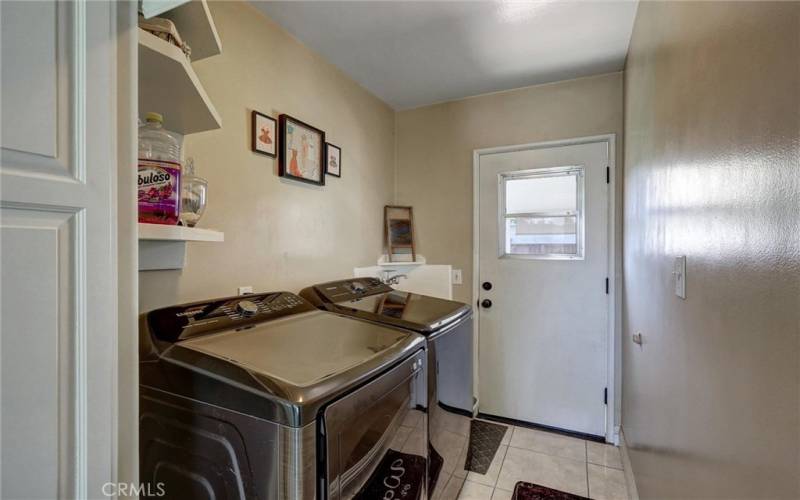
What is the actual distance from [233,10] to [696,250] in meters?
1.88

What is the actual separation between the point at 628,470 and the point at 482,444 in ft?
2.62

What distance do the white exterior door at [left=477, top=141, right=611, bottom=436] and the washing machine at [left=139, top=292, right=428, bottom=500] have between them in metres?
1.50

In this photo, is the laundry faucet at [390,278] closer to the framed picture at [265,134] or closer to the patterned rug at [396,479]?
the framed picture at [265,134]

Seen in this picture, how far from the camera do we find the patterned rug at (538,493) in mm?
1818

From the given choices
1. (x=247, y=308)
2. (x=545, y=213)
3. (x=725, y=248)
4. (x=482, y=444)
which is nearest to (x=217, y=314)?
(x=247, y=308)

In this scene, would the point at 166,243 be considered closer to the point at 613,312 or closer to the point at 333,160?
the point at 333,160

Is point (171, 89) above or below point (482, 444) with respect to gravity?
above

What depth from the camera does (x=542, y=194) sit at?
2.51 m

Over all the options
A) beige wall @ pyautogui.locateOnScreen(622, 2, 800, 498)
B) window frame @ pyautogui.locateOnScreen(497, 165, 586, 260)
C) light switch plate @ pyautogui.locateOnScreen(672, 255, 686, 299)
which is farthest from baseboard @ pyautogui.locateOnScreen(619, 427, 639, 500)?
light switch plate @ pyautogui.locateOnScreen(672, 255, 686, 299)

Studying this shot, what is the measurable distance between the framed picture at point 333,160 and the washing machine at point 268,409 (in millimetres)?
1156

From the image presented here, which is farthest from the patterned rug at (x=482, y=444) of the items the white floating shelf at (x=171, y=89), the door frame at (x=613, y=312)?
the white floating shelf at (x=171, y=89)

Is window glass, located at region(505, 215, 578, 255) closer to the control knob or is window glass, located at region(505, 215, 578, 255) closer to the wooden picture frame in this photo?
the wooden picture frame

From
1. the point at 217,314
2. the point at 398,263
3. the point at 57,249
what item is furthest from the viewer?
the point at 398,263

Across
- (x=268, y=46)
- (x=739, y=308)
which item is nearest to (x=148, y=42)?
(x=268, y=46)
